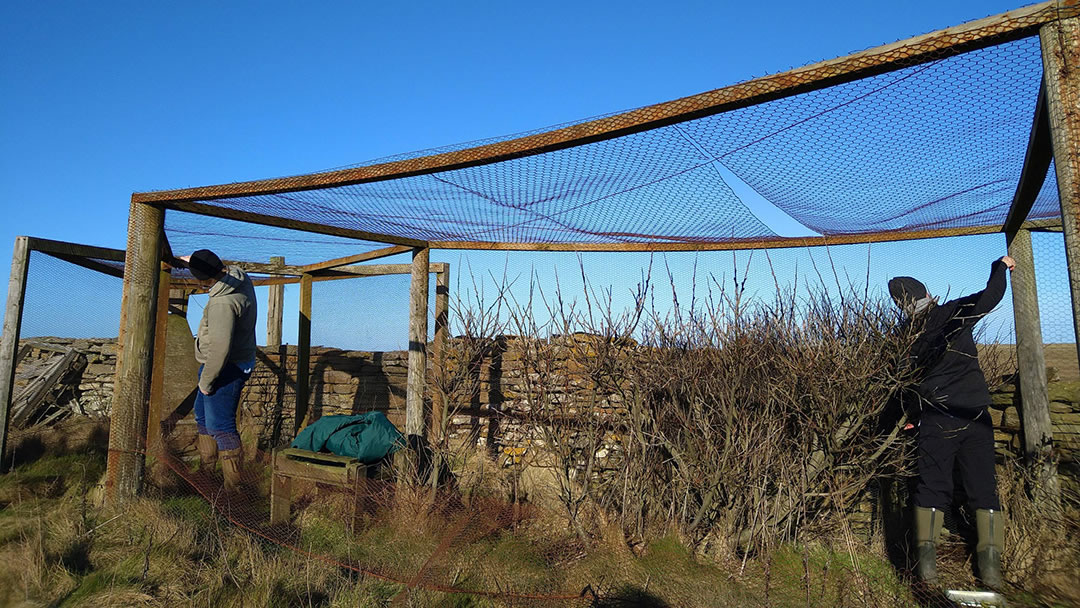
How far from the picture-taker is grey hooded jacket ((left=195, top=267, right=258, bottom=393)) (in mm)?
5027

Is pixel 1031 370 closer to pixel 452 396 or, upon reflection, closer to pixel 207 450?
pixel 452 396

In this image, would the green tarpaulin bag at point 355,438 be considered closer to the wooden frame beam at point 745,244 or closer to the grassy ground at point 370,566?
the grassy ground at point 370,566

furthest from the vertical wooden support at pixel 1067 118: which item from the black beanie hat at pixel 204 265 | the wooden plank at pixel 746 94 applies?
the black beanie hat at pixel 204 265

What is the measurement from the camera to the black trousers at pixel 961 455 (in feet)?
12.6

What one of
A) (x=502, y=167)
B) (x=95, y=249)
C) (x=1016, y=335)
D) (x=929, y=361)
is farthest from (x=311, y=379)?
(x=1016, y=335)

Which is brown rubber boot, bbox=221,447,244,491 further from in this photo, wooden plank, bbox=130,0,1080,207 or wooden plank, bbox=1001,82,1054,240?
wooden plank, bbox=1001,82,1054,240

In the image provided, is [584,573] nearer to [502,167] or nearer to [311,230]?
[502,167]

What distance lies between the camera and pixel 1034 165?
355cm

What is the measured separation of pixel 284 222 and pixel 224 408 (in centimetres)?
160

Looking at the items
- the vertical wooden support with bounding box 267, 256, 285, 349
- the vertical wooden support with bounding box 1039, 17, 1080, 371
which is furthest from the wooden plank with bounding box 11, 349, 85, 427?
the vertical wooden support with bounding box 1039, 17, 1080, 371

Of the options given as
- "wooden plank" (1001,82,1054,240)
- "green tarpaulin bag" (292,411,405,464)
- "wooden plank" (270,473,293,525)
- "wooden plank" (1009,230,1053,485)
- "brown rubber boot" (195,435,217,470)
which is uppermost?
"wooden plank" (1001,82,1054,240)

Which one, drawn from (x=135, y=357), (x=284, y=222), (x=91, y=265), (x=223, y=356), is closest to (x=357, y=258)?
(x=284, y=222)

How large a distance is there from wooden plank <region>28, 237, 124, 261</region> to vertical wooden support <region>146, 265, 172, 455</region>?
645 millimetres

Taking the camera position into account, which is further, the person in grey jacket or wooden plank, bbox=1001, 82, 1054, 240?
the person in grey jacket
